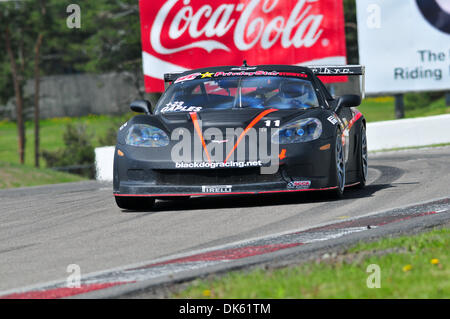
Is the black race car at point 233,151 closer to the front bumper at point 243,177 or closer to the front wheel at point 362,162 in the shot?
the front bumper at point 243,177

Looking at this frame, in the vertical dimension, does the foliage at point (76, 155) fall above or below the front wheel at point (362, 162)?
above

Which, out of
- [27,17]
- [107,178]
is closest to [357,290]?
[107,178]

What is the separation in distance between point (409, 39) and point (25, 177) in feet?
33.3

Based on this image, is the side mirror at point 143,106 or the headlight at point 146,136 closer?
the headlight at point 146,136

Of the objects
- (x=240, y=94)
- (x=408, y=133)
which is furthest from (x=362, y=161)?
(x=408, y=133)

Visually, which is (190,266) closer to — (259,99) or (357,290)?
(357,290)

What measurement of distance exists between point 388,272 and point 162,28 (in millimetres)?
18994

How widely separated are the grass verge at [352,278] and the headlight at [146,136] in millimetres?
3213

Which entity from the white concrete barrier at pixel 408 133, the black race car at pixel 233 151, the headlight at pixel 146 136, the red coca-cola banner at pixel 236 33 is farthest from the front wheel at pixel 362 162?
the red coca-cola banner at pixel 236 33

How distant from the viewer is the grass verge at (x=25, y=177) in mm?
23844

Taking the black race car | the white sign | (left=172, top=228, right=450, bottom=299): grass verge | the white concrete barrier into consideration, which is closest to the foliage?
the white sign
